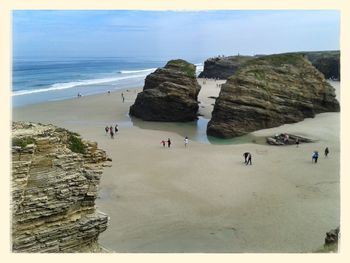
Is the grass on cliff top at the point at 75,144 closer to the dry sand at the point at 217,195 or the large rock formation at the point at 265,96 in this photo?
the dry sand at the point at 217,195

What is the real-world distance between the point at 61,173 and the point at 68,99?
51.8m

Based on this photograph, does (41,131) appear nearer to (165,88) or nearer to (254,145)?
(254,145)

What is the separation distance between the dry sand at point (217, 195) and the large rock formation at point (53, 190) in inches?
186

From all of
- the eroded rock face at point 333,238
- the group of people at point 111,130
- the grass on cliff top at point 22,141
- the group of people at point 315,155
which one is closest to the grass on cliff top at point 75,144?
the grass on cliff top at point 22,141

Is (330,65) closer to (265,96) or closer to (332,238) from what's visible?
(265,96)

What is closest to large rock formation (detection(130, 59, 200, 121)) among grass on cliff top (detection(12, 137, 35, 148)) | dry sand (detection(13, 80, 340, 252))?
dry sand (detection(13, 80, 340, 252))

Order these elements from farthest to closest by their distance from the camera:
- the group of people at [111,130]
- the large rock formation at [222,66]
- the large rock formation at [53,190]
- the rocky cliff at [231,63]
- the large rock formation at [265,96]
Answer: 1. the large rock formation at [222,66]
2. the rocky cliff at [231,63]
3. the large rock formation at [265,96]
4. the group of people at [111,130]
5. the large rock formation at [53,190]

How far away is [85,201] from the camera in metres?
13.3

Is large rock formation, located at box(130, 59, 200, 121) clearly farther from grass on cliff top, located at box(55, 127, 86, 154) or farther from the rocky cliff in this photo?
the rocky cliff

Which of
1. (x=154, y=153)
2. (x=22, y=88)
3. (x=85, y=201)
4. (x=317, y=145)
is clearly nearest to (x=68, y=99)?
(x=22, y=88)

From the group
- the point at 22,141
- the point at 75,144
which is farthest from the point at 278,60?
the point at 22,141

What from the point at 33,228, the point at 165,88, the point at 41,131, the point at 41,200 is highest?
the point at 165,88

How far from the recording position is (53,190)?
1241 centimetres

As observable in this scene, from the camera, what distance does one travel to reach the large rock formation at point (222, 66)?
10181cm
